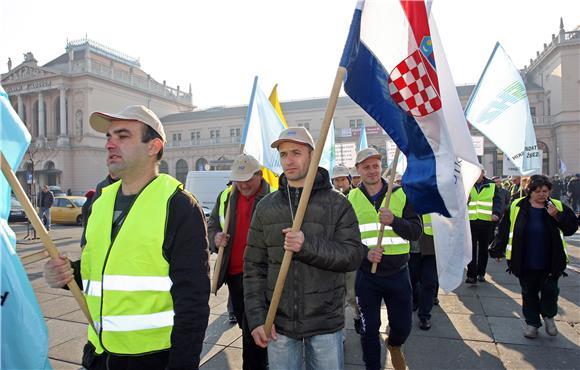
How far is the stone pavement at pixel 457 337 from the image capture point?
4219 mm

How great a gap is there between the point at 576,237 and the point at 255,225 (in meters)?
13.8

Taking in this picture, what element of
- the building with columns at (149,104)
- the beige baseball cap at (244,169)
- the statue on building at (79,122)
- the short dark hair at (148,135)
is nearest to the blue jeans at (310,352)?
the short dark hair at (148,135)

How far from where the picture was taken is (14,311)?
6.82 feet

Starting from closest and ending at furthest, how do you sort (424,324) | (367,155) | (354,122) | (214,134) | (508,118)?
(367,155) → (424,324) → (508,118) → (354,122) → (214,134)

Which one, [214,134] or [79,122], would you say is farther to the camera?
[214,134]

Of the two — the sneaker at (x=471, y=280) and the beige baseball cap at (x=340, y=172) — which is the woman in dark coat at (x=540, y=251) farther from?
the beige baseball cap at (x=340, y=172)

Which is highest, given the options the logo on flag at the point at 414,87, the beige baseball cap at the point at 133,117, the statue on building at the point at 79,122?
the statue on building at the point at 79,122

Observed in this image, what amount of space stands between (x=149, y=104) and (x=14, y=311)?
70760 mm

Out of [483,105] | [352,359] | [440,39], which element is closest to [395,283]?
A: [352,359]

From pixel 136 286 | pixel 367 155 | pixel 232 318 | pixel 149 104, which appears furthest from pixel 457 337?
pixel 149 104

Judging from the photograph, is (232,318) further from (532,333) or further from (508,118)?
(508,118)

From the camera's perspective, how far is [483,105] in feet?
20.2

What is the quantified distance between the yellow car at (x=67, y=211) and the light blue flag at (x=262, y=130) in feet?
54.9

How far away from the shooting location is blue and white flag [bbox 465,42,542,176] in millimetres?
5961
